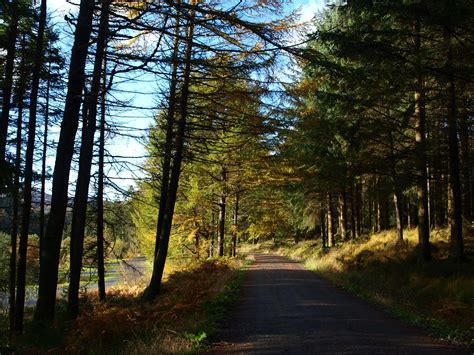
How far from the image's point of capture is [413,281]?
43.2 ft

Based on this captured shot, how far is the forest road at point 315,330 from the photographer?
6215 mm

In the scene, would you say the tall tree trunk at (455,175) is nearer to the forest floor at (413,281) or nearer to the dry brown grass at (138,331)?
the forest floor at (413,281)

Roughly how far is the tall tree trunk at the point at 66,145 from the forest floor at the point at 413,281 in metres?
6.82

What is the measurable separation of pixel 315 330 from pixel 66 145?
530cm

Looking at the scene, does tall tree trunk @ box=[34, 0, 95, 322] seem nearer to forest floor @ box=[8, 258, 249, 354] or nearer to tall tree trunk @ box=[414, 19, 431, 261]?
forest floor @ box=[8, 258, 249, 354]

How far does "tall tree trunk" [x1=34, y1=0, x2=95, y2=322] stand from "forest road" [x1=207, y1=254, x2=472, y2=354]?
10.9ft

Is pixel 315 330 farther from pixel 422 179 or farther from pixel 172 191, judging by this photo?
pixel 422 179

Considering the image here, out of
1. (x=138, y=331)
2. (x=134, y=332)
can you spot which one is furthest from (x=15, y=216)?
(x=134, y=332)

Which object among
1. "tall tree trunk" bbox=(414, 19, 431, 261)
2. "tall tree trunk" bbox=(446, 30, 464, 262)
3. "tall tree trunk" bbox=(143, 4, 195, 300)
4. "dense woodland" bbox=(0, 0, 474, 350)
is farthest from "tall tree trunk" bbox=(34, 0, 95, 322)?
"tall tree trunk" bbox=(414, 19, 431, 261)

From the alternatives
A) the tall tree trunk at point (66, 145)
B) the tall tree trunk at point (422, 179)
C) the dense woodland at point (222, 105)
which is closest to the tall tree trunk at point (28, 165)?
the dense woodland at point (222, 105)

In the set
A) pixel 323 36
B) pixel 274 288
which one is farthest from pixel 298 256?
pixel 323 36

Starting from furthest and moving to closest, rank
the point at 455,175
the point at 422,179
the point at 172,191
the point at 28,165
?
the point at 422,179, the point at 172,191, the point at 455,175, the point at 28,165

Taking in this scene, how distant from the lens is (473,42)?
1052 centimetres

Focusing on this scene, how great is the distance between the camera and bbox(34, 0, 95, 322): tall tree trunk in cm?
711
